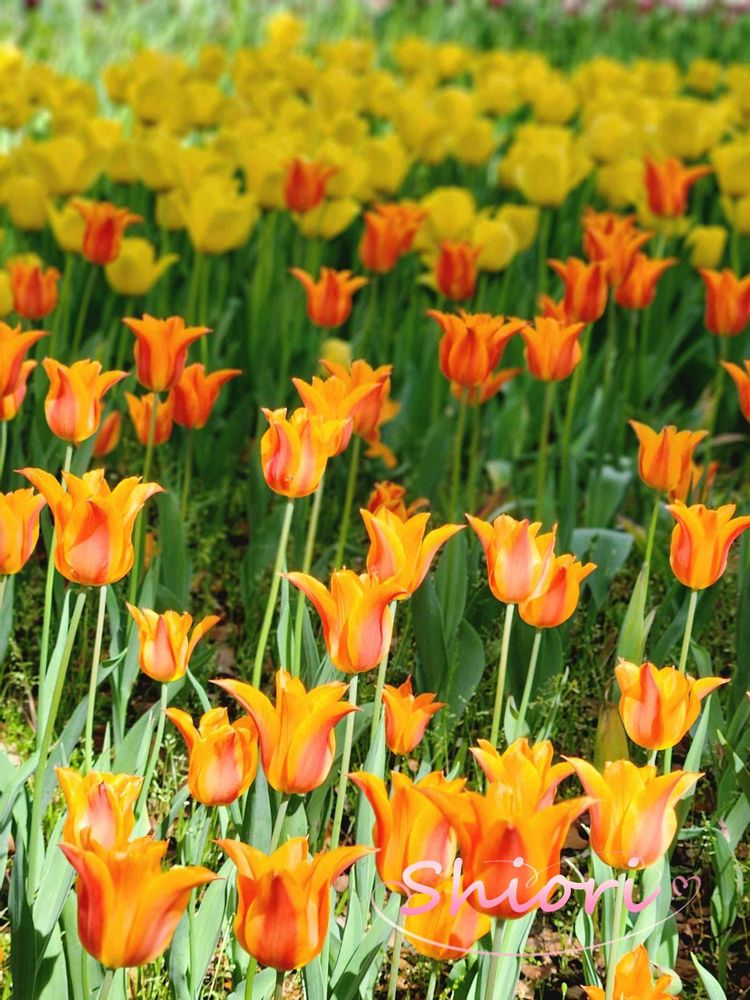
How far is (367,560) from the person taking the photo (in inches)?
58.5

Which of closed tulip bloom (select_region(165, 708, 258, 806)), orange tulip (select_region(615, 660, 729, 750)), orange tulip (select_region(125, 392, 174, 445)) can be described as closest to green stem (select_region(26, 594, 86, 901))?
closed tulip bloom (select_region(165, 708, 258, 806))

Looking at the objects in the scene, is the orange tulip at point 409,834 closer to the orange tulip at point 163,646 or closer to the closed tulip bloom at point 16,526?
the orange tulip at point 163,646

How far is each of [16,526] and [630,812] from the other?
2.31ft

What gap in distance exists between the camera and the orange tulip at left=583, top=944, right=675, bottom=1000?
134 cm

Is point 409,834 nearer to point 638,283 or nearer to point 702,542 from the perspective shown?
point 702,542

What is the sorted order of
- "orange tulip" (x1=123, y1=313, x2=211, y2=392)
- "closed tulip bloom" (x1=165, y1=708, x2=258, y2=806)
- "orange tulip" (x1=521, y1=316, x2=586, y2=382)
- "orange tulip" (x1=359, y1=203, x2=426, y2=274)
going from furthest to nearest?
"orange tulip" (x1=359, y1=203, x2=426, y2=274) < "orange tulip" (x1=521, y1=316, x2=586, y2=382) < "orange tulip" (x1=123, y1=313, x2=211, y2=392) < "closed tulip bloom" (x1=165, y1=708, x2=258, y2=806)

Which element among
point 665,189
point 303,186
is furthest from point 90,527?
point 665,189

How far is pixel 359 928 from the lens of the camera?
1463 mm

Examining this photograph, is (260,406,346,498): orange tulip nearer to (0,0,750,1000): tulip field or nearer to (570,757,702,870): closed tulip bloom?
(0,0,750,1000): tulip field

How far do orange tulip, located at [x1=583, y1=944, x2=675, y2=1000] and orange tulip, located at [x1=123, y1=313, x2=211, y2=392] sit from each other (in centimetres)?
103

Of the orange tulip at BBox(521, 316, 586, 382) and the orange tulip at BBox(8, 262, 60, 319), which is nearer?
the orange tulip at BBox(521, 316, 586, 382)

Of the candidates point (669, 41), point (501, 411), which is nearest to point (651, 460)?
point (501, 411)

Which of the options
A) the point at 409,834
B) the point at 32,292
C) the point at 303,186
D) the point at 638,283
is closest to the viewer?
the point at 409,834

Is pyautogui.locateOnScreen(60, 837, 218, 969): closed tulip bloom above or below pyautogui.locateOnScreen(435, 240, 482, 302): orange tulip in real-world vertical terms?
below
